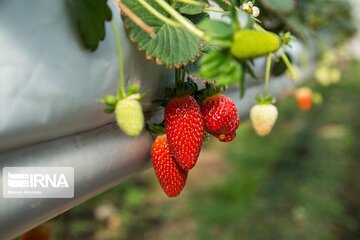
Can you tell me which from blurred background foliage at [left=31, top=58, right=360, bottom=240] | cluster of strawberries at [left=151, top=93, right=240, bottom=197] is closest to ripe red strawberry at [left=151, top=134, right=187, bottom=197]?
cluster of strawberries at [left=151, top=93, right=240, bottom=197]

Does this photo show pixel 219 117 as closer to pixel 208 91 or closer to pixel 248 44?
pixel 208 91

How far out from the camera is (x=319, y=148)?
15.2 ft

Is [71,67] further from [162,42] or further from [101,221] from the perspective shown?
[101,221]

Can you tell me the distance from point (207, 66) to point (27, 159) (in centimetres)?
23

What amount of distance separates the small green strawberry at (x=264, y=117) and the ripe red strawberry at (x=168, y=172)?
0.20m

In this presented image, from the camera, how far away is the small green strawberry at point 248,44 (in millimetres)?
464

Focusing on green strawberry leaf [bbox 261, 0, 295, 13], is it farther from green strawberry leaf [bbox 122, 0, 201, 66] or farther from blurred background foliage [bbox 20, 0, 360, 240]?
blurred background foliage [bbox 20, 0, 360, 240]

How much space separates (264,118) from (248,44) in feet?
1.42

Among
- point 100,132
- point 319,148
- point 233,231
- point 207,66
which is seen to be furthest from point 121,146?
point 319,148

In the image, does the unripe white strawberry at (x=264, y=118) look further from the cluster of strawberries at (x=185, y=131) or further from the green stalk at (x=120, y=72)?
the green stalk at (x=120, y=72)

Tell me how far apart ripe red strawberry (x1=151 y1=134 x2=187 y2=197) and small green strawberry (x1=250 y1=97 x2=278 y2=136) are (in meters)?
0.20

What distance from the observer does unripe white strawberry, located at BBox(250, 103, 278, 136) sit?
34.3 inches

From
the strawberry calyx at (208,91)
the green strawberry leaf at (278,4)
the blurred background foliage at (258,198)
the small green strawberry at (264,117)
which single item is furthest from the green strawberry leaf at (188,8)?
the blurred background foliage at (258,198)

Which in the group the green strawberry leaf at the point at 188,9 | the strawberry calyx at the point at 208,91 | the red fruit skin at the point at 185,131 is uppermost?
the green strawberry leaf at the point at 188,9
